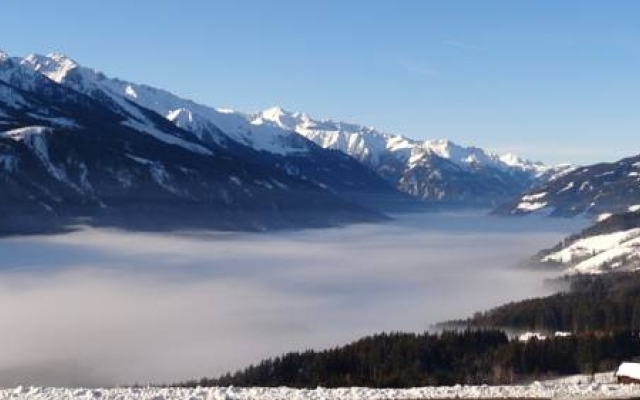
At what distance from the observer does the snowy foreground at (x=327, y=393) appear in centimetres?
5888

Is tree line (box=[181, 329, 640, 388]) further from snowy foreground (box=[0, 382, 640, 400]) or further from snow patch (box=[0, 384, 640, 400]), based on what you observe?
snowy foreground (box=[0, 382, 640, 400])

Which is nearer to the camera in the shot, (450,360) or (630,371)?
(630,371)

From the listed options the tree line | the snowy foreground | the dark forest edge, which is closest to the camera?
the snowy foreground

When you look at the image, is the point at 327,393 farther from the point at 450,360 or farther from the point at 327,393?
the point at 450,360

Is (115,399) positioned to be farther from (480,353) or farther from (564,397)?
(480,353)

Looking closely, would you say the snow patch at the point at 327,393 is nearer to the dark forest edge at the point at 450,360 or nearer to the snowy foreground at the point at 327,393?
the snowy foreground at the point at 327,393

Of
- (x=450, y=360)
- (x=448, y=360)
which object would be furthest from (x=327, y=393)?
(x=450, y=360)

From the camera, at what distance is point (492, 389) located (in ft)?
213

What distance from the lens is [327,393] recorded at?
6128cm

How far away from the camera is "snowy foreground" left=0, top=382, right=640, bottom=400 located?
58875 mm

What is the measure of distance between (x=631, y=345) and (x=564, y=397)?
119556 mm

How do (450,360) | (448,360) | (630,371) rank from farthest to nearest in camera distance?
(450,360) < (448,360) < (630,371)

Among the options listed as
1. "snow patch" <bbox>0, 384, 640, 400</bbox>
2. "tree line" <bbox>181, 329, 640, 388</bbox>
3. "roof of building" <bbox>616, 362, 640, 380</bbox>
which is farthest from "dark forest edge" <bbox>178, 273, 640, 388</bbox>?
"snow patch" <bbox>0, 384, 640, 400</bbox>

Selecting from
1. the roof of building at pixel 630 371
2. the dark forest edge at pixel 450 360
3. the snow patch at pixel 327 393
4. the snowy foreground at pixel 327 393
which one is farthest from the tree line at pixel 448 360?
the snowy foreground at pixel 327 393
